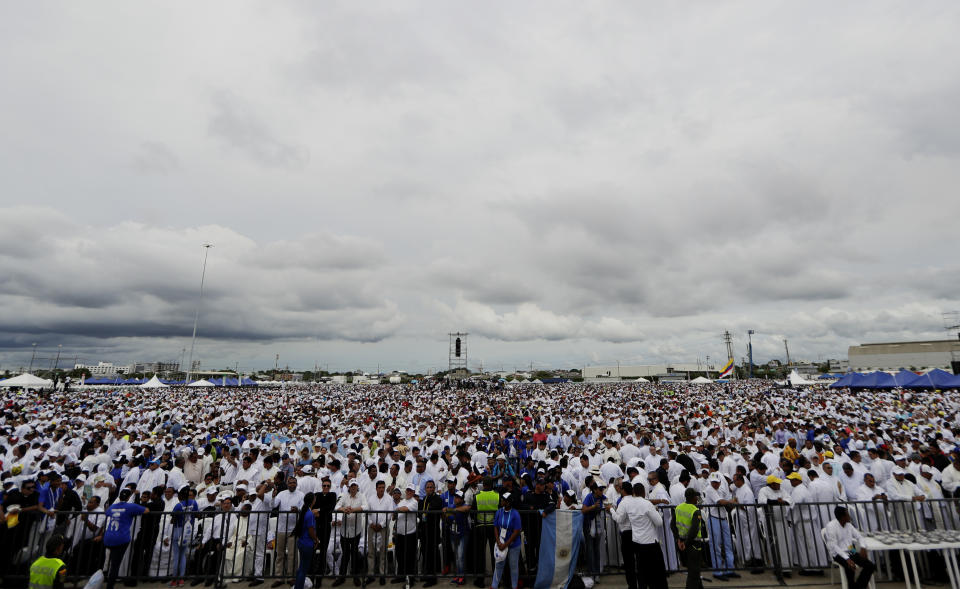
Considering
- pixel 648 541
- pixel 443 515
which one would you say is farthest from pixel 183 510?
pixel 648 541

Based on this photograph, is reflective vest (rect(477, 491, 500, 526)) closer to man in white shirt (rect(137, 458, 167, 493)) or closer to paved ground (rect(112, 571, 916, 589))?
paved ground (rect(112, 571, 916, 589))

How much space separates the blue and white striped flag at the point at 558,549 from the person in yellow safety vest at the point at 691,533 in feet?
4.82

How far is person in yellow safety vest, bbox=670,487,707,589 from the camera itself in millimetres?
6168

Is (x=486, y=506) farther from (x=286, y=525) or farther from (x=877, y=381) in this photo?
(x=877, y=381)

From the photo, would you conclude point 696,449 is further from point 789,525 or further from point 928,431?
point 928,431

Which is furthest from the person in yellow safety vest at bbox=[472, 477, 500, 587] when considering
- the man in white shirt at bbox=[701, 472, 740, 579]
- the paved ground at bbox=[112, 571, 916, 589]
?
the man in white shirt at bbox=[701, 472, 740, 579]

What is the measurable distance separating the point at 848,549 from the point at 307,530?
7871 millimetres

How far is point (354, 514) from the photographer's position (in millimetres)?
7883

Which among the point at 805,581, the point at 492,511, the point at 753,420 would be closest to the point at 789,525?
the point at 805,581

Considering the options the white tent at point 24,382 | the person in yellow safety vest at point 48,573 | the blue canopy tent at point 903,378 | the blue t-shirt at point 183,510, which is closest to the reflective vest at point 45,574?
the person in yellow safety vest at point 48,573

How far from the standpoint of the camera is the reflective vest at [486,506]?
7.46 metres

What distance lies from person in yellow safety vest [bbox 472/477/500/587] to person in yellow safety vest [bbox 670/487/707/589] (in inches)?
111

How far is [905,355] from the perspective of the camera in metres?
92.1

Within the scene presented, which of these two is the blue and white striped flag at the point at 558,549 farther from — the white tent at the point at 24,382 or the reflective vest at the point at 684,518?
the white tent at the point at 24,382
